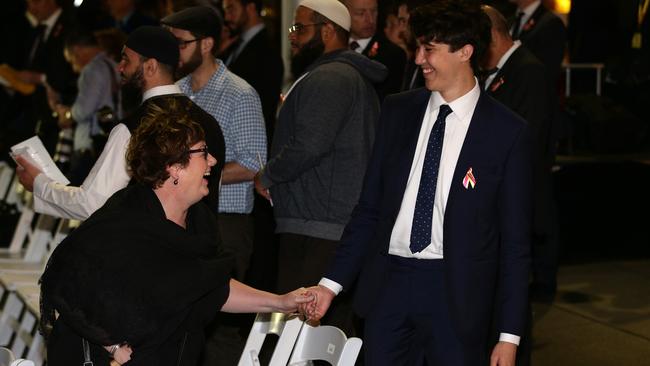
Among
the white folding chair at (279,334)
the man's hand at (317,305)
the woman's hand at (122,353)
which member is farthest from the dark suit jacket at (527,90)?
the woman's hand at (122,353)

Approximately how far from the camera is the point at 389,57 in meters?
7.01

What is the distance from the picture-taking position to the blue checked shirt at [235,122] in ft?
17.7

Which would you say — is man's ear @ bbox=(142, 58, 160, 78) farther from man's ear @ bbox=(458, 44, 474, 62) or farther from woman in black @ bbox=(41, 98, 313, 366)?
man's ear @ bbox=(458, 44, 474, 62)

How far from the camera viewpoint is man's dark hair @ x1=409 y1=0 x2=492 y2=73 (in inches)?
151

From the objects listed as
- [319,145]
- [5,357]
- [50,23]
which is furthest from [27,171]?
[50,23]

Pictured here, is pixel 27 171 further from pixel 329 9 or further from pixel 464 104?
pixel 464 104

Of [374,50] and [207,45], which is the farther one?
[374,50]

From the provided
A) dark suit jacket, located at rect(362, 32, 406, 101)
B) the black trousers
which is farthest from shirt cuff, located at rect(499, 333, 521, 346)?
dark suit jacket, located at rect(362, 32, 406, 101)

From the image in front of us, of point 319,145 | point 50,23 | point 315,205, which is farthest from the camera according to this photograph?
point 50,23

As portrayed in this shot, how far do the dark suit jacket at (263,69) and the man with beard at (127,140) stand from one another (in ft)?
8.24

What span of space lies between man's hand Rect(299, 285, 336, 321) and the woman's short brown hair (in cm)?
74

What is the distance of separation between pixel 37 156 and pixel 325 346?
65.3 inches

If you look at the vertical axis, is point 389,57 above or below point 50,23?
above

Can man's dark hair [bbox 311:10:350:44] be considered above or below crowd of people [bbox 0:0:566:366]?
above
